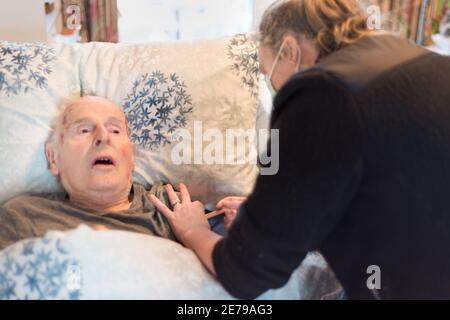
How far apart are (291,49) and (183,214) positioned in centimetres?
47

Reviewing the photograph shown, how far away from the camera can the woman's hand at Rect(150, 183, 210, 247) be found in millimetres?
954

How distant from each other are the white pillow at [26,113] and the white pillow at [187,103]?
0.30ft

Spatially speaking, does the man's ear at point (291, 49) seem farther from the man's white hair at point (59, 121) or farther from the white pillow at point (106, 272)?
the man's white hair at point (59, 121)

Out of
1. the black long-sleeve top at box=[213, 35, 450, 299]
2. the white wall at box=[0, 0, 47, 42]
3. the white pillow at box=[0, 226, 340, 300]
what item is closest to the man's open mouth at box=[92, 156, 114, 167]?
the white pillow at box=[0, 226, 340, 300]

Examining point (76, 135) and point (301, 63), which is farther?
point (76, 135)

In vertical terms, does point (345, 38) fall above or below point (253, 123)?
above

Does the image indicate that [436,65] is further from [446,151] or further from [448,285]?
[448,285]

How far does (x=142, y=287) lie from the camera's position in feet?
2.48

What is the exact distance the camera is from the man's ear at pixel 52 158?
3.59 feet

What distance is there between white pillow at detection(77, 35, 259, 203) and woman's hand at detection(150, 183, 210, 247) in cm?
7

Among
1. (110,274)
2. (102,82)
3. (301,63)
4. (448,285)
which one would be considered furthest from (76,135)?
(448,285)

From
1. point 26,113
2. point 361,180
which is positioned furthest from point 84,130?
point 361,180
